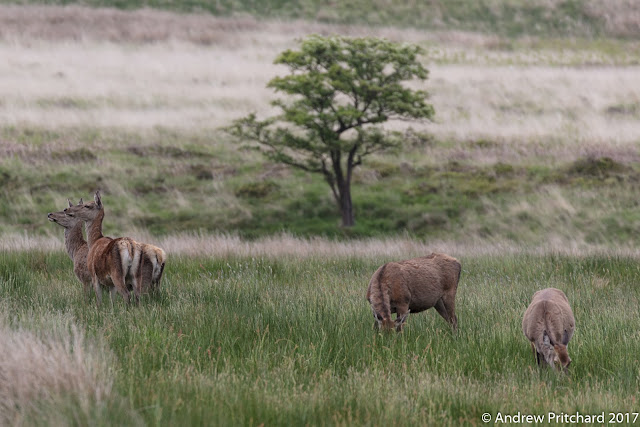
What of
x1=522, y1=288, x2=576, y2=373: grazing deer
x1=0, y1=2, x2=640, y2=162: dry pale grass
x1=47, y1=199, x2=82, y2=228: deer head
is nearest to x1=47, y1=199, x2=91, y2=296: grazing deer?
x1=47, y1=199, x2=82, y2=228: deer head

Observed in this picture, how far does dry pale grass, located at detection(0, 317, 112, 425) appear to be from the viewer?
5348mm

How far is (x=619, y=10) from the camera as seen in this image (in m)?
60.8

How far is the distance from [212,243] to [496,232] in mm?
11148

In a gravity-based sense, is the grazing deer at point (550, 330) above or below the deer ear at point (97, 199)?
below

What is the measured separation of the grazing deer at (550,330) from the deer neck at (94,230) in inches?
218

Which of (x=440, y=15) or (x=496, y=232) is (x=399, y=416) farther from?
(x=440, y=15)

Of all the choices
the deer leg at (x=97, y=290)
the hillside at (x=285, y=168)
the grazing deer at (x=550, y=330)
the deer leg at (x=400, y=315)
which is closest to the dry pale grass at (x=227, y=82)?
the hillside at (x=285, y=168)

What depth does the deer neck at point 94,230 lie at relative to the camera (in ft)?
33.3

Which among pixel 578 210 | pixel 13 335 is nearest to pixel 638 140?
pixel 578 210

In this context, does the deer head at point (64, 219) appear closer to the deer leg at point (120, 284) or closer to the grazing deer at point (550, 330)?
the deer leg at point (120, 284)

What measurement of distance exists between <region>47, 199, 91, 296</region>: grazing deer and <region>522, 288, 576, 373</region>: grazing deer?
5.39 m

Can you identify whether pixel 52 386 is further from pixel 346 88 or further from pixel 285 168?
pixel 285 168

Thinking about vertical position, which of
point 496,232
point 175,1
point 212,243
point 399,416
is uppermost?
point 175,1

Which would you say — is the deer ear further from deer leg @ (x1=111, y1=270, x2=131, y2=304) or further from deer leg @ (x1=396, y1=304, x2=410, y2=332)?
deer leg @ (x1=396, y1=304, x2=410, y2=332)
